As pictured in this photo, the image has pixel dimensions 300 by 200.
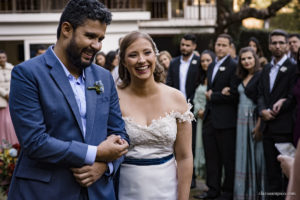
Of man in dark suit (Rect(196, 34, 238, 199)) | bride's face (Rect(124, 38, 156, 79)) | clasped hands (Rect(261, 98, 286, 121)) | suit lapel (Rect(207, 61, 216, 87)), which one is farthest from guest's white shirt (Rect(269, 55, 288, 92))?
bride's face (Rect(124, 38, 156, 79))

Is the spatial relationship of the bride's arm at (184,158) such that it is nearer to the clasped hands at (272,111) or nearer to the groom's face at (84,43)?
the groom's face at (84,43)

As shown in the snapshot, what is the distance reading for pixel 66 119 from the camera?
2549 millimetres

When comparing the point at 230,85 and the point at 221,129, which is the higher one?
the point at 230,85

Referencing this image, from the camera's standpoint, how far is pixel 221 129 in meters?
6.66

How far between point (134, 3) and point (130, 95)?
840 inches

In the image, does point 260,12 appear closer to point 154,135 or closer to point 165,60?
point 165,60

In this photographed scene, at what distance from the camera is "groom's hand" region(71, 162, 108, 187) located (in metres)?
2.57

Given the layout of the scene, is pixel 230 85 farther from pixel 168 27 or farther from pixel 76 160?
pixel 168 27

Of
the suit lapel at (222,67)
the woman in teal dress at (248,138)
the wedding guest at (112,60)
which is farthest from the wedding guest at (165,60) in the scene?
the woman in teal dress at (248,138)

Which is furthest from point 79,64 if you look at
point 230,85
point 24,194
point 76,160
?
point 230,85

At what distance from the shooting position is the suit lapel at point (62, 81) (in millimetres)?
2574

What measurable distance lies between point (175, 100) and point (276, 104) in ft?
9.04

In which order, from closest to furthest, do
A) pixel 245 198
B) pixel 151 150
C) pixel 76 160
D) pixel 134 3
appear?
pixel 76 160 → pixel 151 150 → pixel 245 198 → pixel 134 3

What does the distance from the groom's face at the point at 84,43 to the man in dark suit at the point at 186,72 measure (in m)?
5.06
